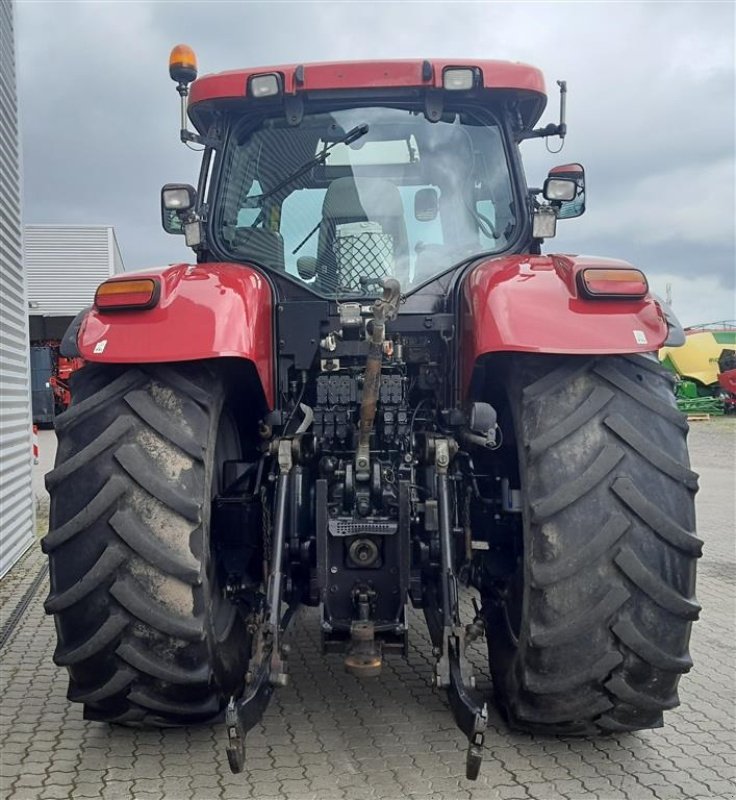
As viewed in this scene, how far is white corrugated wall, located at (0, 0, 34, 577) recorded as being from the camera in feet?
21.0

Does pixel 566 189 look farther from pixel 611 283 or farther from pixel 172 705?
pixel 172 705

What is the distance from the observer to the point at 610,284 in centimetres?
264

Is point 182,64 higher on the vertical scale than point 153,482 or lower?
higher

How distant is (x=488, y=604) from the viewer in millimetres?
3070

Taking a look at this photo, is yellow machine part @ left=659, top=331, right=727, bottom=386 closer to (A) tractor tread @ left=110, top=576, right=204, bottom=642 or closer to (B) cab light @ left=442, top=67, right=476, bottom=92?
(B) cab light @ left=442, top=67, right=476, bottom=92

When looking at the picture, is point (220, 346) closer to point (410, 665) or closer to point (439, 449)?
point (439, 449)

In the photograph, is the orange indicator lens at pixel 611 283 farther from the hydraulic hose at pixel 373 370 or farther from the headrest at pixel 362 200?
the headrest at pixel 362 200

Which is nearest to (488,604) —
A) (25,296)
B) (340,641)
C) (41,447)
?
(340,641)

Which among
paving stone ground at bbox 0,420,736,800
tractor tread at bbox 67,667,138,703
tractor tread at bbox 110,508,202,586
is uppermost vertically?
tractor tread at bbox 110,508,202,586

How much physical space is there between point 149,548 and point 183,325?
73 cm

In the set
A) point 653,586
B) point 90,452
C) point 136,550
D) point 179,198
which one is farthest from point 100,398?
point 653,586

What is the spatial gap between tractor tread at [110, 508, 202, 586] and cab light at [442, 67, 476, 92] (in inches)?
84.0

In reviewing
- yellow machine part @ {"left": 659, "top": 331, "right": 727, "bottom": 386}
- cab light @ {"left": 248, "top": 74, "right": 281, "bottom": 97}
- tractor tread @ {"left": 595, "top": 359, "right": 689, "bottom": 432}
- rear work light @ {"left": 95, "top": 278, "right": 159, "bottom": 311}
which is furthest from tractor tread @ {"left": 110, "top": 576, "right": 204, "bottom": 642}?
yellow machine part @ {"left": 659, "top": 331, "right": 727, "bottom": 386}

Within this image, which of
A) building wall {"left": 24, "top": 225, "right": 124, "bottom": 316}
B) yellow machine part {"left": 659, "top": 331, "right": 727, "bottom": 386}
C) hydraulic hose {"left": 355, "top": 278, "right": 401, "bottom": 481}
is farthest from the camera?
building wall {"left": 24, "top": 225, "right": 124, "bottom": 316}
